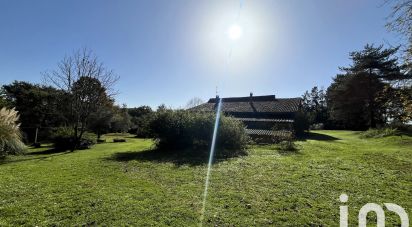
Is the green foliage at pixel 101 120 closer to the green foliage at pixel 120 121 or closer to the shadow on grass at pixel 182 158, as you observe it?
the green foliage at pixel 120 121

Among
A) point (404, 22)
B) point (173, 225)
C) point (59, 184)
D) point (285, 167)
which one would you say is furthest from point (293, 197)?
point (59, 184)

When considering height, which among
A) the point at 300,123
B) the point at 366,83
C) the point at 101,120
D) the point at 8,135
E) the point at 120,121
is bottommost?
the point at 8,135

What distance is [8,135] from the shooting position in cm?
1099

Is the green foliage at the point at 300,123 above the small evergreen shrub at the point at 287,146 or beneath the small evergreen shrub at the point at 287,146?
above

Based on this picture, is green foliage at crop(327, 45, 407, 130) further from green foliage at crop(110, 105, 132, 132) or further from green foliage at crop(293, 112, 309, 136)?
green foliage at crop(110, 105, 132, 132)

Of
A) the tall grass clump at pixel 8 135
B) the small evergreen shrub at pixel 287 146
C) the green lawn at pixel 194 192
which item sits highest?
the tall grass clump at pixel 8 135

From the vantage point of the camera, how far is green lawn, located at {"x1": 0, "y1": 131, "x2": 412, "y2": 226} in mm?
4491

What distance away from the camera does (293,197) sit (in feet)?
18.4

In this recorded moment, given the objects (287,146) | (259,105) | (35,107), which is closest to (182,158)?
(287,146)

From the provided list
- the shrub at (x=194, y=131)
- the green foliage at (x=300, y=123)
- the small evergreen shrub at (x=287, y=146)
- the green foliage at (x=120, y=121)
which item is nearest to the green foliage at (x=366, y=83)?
the green foliage at (x=300, y=123)

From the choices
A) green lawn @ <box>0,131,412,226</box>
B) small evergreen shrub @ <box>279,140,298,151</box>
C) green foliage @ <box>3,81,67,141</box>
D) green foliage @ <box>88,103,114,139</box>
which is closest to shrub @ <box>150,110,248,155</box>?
small evergreen shrub @ <box>279,140,298,151</box>

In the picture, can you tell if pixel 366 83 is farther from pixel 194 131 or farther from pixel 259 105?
pixel 194 131

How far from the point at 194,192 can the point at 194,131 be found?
800cm

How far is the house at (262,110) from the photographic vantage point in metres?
26.1
